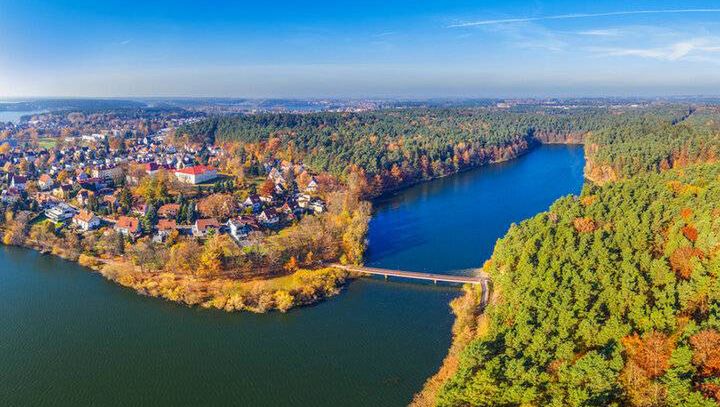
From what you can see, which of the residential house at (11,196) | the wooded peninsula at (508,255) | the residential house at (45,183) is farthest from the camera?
the residential house at (45,183)

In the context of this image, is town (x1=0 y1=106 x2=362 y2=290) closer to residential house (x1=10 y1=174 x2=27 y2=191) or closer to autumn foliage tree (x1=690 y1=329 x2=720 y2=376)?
residential house (x1=10 y1=174 x2=27 y2=191)

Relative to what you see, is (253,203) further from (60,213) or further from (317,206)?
(60,213)

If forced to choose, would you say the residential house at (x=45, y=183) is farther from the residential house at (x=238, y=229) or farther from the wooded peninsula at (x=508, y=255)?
the residential house at (x=238, y=229)

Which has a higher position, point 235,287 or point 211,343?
point 235,287

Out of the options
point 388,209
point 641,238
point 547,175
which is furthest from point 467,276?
point 547,175

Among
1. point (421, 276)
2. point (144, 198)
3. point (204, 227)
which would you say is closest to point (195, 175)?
point (144, 198)

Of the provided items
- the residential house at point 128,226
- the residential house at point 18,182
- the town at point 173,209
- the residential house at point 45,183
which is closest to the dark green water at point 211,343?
the town at point 173,209

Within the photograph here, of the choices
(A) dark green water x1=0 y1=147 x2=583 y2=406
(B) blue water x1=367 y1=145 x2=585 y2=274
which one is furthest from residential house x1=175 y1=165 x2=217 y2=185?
(B) blue water x1=367 y1=145 x2=585 y2=274
